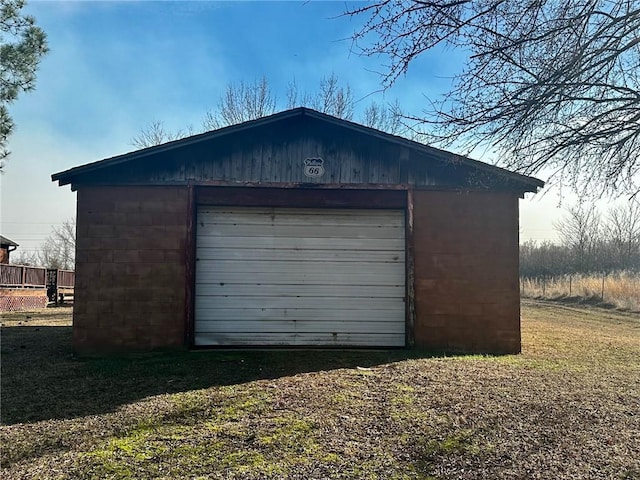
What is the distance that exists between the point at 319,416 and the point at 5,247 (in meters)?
26.0

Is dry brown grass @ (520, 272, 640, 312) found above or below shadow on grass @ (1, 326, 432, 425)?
above

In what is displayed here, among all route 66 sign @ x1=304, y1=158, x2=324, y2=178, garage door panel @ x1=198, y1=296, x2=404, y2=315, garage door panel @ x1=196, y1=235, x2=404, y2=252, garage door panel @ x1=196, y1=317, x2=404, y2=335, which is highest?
route 66 sign @ x1=304, y1=158, x2=324, y2=178

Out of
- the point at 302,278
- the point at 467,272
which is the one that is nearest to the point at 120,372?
the point at 302,278

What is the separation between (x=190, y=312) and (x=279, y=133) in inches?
133

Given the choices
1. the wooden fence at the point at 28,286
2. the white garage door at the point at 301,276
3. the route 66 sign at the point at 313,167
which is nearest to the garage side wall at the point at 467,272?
the white garage door at the point at 301,276

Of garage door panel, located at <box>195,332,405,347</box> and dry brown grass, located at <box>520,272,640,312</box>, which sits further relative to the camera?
dry brown grass, located at <box>520,272,640,312</box>

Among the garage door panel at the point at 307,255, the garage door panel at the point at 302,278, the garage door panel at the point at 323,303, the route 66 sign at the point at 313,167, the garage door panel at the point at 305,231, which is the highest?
the route 66 sign at the point at 313,167

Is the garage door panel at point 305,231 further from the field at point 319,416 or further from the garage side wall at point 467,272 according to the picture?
the field at point 319,416

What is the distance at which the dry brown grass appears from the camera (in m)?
19.5

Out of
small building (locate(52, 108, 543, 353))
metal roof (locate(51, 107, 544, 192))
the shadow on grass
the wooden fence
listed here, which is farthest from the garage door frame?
the wooden fence

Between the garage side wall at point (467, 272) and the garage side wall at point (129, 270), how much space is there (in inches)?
160

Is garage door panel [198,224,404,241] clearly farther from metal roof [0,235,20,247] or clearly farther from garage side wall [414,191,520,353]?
metal roof [0,235,20,247]

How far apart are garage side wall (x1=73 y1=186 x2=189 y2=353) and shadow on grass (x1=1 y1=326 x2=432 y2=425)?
14.6 inches

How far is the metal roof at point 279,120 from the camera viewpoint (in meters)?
7.73
